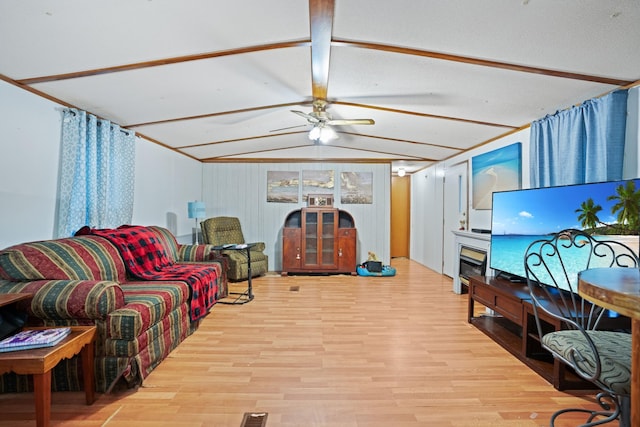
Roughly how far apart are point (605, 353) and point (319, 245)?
4.62 m

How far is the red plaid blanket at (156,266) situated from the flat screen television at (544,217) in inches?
115

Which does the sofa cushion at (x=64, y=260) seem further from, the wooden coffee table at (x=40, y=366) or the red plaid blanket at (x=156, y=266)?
the wooden coffee table at (x=40, y=366)

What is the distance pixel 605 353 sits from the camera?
1.41 m

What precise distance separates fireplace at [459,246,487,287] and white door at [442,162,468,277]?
0.45m

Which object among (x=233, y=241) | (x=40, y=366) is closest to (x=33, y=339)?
(x=40, y=366)

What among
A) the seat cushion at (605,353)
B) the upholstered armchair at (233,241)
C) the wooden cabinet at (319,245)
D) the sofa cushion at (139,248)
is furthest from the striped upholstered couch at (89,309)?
the wooden cabinet at (319,245)

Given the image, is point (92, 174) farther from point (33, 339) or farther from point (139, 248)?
point (33, 339)

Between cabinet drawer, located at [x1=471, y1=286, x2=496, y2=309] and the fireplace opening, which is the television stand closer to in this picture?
cabinet drawer, located at [x1=471, y1=286, x2=496, y2=309]

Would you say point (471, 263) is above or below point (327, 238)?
below

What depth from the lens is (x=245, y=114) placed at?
3.80 meters

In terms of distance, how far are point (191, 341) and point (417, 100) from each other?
9.96 feet

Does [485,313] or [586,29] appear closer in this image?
[586,29]

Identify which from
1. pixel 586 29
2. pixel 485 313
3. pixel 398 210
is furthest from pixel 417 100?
pixel 398 210

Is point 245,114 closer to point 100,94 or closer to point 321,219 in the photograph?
point 100,94
